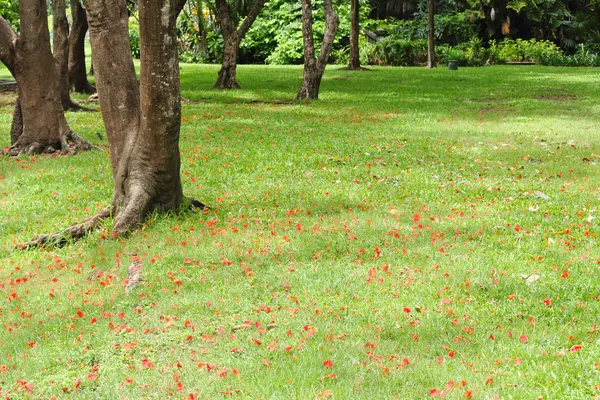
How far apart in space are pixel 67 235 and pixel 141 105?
5.55ft

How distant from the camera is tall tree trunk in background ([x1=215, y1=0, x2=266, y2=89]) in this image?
2316 cm

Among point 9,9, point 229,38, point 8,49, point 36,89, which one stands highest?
point 9,9

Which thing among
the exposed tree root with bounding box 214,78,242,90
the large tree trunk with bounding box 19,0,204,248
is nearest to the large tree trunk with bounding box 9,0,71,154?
the large tree trunk with bounding box 19,0,204,248

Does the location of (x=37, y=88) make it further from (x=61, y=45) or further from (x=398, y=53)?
(x=398, y=53)

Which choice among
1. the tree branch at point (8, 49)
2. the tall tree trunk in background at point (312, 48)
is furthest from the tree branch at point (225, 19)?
the tree branch at point (8, 49)

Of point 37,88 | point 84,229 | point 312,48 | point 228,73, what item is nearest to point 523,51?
point 228,73

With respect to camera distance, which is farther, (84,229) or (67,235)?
(84,229)

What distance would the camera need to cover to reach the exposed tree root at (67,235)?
794 centimetres

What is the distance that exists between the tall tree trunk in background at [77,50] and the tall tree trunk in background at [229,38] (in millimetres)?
4271

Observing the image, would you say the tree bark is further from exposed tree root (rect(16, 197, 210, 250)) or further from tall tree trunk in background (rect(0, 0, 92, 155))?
tall tree trunk in background (rect(0, 0, 92, 155))

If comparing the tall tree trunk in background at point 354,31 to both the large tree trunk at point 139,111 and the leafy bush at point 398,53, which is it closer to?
the leafy bush at point 398,53

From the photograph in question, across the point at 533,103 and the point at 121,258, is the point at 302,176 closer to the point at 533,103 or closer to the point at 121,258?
the point at 121,258

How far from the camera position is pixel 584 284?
5.93m

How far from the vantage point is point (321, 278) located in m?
6.36
